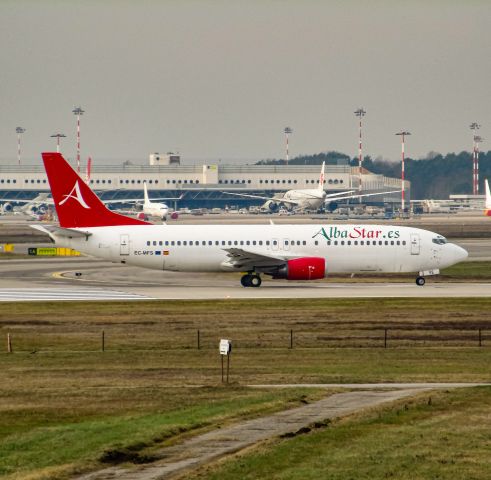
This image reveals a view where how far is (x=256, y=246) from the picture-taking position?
60906 millimetres

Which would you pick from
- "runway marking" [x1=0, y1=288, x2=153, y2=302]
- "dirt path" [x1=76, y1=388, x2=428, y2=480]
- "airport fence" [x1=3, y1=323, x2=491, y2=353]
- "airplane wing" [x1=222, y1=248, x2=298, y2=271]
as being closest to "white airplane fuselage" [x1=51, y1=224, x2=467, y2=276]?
"airplane wing" [x1=222, y1=248, x2=298, y2=271]

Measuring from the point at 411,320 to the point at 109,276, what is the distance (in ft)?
92.1

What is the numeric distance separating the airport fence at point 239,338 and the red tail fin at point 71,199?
16640 millimetres

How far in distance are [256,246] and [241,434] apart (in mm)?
36913

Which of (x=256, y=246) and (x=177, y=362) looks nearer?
(x=177, y=362)

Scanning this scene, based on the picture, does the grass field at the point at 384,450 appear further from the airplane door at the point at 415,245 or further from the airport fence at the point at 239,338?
the airplane door at the point at 415,245

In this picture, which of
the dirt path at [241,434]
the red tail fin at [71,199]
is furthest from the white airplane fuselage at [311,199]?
the dirt path at [241,434]

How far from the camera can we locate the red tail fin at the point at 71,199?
6059cm

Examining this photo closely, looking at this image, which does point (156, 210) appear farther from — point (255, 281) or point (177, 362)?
point (177, 362)

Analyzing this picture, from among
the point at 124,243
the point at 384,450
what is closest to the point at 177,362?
the point at 384,450

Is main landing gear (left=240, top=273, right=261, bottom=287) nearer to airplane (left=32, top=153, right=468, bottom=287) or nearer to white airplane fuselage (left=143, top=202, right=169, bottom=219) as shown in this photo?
airplane (left=32, top=153, right=468, bottom=287)

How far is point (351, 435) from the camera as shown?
2417 cm

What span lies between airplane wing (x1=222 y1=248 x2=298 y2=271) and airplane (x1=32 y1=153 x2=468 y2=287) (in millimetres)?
56

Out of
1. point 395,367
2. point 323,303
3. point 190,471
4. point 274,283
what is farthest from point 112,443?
point 274,283
